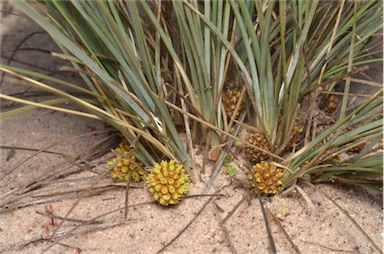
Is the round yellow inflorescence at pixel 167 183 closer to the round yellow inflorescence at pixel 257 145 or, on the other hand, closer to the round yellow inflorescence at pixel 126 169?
the round yellow inflorescence at pixel 126 169

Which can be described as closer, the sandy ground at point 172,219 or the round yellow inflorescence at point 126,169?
the sandy ground at point 172,219

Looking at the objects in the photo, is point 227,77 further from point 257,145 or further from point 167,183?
point 167,183

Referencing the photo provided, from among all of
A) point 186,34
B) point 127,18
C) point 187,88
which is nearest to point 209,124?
point 187,88

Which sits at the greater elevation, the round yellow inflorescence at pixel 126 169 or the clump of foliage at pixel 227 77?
the clump of foliage at pixel 227 77

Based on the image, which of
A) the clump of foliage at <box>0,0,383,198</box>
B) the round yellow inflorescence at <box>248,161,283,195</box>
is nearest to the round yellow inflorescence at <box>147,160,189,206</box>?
the clump of foliage at <box>0,0,383,198</box>

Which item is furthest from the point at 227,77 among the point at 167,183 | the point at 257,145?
the point at 167,183

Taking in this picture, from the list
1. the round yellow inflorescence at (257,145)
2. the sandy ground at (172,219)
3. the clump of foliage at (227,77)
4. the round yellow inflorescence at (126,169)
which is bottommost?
the sandy ground at (172,219)

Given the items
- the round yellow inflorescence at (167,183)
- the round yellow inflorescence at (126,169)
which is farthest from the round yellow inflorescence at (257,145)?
the round yellow inflorescence at (126,169)
